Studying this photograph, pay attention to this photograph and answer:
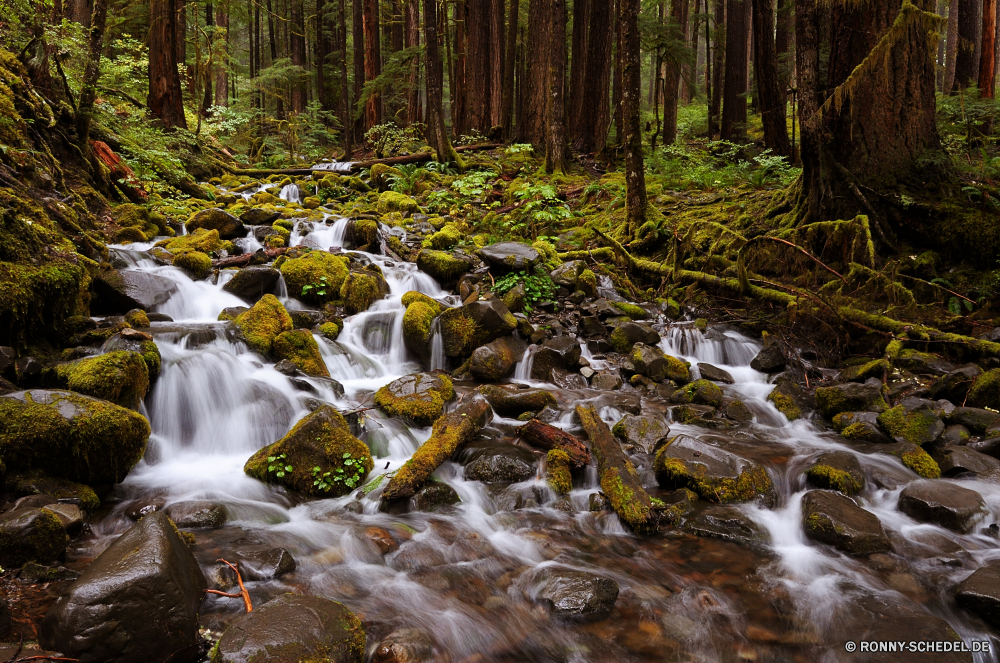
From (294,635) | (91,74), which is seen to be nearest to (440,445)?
(294,635)

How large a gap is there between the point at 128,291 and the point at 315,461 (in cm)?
424

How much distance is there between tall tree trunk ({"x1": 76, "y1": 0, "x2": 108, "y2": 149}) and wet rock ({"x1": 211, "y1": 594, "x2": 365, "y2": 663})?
29.9 feet

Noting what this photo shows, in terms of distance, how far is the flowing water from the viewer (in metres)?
3.60

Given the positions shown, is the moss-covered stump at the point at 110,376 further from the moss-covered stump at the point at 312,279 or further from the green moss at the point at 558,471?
the green moss at the point at 558,471

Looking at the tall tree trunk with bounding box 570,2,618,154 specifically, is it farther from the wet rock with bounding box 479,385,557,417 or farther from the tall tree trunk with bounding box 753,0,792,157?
the wet rock with bounding box 479,385,557,417

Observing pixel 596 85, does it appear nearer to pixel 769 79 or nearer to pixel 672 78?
pixel 672 78

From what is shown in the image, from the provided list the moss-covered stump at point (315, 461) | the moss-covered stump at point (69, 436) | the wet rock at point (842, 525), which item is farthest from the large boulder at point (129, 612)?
the wet rock at point (842, 525)

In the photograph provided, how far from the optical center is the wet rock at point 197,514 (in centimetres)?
433

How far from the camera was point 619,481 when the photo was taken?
496 centimetres

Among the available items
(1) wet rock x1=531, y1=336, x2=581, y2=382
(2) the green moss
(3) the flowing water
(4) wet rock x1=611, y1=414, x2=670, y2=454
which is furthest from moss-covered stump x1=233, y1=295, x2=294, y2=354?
(4) wet rock x1=611, y1=414, x2=670, y2=454

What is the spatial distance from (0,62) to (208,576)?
8.89 meters

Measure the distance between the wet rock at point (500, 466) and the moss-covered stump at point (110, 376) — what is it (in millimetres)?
3259

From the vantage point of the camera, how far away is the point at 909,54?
8039 mm

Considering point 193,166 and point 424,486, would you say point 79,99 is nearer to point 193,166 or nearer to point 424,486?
point 193,166
